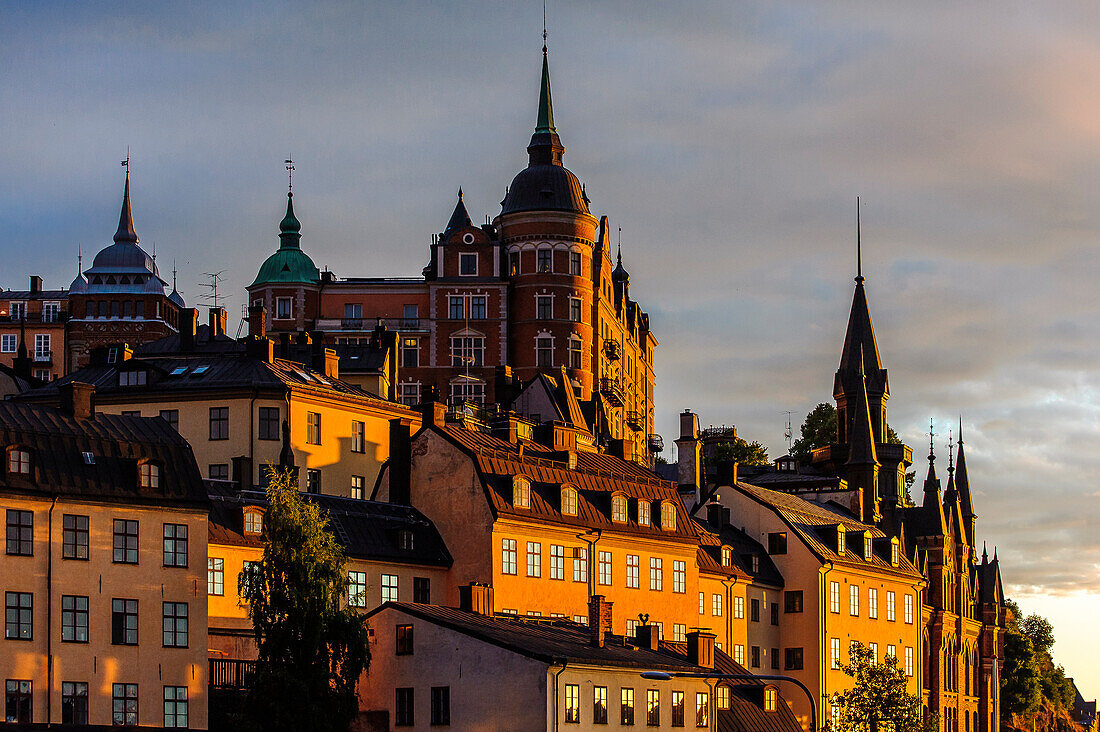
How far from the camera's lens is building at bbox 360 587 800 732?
7088cm

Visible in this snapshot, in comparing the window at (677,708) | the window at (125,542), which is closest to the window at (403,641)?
the window at (125,542)

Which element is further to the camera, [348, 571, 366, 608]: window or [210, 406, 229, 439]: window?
[210, 406, 229, 439]: window

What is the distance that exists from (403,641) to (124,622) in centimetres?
990

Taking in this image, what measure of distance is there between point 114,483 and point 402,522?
59.4ft

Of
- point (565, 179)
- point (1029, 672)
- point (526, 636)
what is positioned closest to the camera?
point (526, 636)

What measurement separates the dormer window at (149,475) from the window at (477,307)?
73.8 m

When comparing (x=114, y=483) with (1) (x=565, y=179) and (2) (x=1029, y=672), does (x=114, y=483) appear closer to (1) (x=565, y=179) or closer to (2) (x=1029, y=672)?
(1) (x=565, y=179)

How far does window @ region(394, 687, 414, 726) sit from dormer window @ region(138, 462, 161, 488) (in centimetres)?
1153

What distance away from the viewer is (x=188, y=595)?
2906 inches

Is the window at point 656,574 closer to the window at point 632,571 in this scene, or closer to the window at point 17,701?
the window at point 632,571

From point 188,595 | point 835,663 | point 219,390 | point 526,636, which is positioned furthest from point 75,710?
point 835,663

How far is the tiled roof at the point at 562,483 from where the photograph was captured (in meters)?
90.2

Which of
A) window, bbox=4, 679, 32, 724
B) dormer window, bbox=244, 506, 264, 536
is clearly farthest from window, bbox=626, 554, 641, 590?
window, bbox=4, 679, 32, 724

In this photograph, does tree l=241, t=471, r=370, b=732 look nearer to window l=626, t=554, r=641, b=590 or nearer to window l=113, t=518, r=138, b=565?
window l=113, t=518, r=138, b=565
